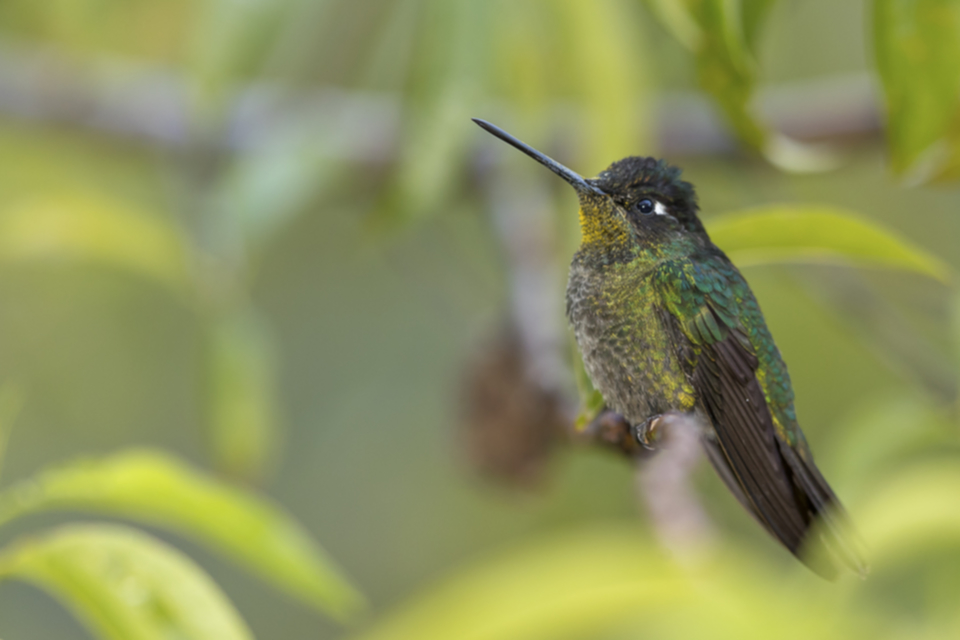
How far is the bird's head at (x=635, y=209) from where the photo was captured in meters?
0.62

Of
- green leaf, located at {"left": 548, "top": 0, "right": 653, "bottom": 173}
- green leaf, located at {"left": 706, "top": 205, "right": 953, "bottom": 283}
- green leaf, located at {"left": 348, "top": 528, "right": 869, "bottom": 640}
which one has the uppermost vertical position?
green leaf, located at {"left": 548, "top": 0, "right": 653, "bottom": 173}

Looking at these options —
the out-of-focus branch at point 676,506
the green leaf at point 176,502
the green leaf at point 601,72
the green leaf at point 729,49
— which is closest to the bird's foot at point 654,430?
the out-of-focus branch at point 676,506

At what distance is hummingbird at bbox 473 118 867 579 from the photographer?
23.4 inches

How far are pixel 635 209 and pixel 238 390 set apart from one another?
4.80 feet

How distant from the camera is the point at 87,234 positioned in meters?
2.10

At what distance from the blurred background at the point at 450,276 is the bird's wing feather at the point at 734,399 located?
10cm

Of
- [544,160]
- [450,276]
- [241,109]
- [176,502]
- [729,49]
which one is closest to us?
[544,160]

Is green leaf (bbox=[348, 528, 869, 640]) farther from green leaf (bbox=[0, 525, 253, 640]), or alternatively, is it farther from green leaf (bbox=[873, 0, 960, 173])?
green leaf (bbox=[873, 0, 960, 173])

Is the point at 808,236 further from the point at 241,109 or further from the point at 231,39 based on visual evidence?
the point at 241,109

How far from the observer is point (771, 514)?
506 millimetres

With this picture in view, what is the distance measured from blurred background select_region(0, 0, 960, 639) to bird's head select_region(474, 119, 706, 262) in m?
0.11

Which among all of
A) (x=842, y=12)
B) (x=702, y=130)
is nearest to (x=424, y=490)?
(x=702, y=130)

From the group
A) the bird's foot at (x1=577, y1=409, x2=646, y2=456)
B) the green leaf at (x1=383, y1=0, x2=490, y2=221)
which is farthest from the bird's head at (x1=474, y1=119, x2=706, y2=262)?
the green leaf at (x1=383, y1=0, x2=490, y2=221)

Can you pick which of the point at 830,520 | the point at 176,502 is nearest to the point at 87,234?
the point at 176,502
